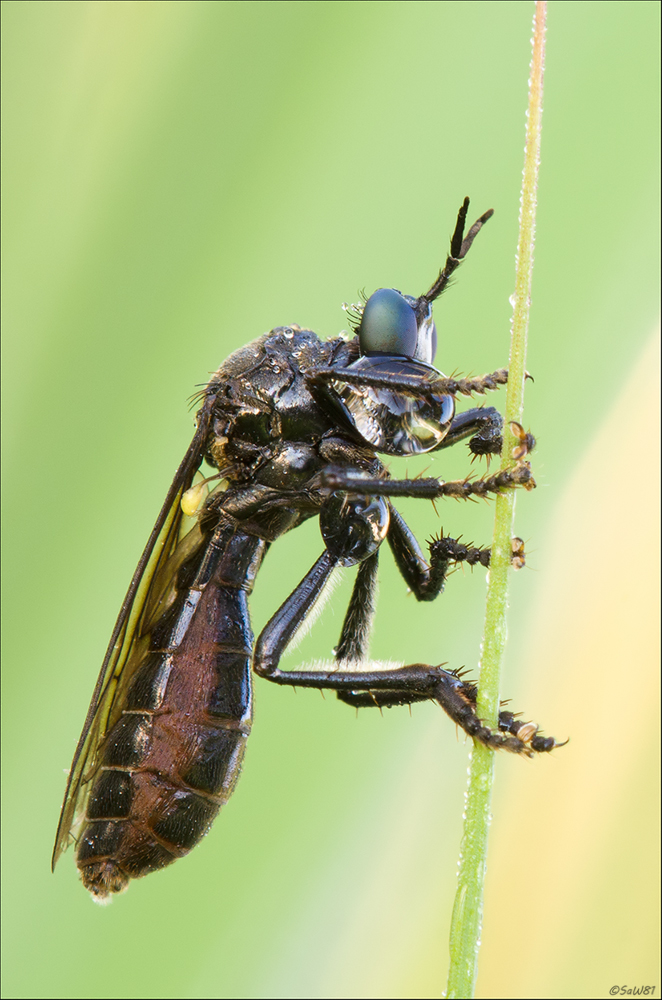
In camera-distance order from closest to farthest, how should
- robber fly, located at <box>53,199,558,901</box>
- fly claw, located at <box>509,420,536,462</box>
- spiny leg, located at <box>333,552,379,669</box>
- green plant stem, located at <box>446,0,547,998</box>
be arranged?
1. green plant stem, located at <box>446,0,547,998</box>
2. fly claw, located at <box>509,420,536,462</box>
3. robber fly, located at <box>53,199,558,901</box>
4. spiny leg, located at <box>333,552,379,669</box>

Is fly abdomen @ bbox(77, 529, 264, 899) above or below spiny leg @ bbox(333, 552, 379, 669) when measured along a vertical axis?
below

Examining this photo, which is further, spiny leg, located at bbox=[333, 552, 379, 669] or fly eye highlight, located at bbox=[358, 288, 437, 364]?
spiny leg, located at bbox=[333, 552, 379, 669]

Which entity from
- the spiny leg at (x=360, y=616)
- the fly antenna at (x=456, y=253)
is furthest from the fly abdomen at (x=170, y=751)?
the fly antenna at (x=456, y=253)

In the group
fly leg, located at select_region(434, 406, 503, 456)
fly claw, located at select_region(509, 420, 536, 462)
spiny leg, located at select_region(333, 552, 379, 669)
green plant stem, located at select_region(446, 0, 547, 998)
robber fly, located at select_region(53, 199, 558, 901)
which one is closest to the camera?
green plant stem, located at select_region(446, 0, 547, 998)

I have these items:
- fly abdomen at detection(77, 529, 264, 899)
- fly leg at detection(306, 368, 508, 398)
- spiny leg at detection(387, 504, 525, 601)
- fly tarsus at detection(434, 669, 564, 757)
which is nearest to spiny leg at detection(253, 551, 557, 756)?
fly tarsus at detection(434, 669, 564, 757)

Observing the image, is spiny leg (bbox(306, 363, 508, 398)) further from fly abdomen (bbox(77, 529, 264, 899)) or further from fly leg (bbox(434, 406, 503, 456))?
fly abdomen (bbox(77, 529, 264, 899))

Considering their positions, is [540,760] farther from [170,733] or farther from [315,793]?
[170,733]

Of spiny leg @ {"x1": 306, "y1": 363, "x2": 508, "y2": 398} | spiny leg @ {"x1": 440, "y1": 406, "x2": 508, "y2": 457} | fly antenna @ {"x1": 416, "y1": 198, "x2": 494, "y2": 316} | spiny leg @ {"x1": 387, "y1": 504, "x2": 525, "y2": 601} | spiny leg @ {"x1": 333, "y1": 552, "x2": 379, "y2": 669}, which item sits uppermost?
fly antenna @ {"x1": 416, "y1": 198, "x2": 494, "y2": 316}
